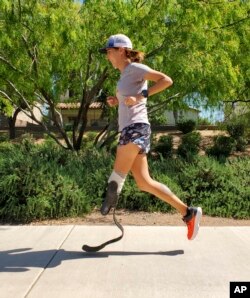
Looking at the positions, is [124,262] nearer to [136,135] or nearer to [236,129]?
[136,135]

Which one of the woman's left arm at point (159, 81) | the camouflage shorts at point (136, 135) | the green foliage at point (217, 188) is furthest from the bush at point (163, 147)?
the woman's left arm at point (159, 81)

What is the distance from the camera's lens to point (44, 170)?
6.51 meters

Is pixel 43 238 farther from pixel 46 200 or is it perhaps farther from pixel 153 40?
pixel 153 40

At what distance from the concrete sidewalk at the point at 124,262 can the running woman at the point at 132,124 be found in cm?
41

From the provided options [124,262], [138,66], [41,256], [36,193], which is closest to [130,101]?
[138,66]

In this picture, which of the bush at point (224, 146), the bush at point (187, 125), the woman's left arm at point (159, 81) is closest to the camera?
the woman's left arm at point (159, 81)

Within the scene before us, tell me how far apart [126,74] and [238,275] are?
6.48 ft

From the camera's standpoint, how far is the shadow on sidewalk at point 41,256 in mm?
4035

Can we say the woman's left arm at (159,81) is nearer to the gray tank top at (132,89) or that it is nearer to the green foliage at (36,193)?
the gray tank top at (132,89)

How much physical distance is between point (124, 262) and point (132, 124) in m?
1.22

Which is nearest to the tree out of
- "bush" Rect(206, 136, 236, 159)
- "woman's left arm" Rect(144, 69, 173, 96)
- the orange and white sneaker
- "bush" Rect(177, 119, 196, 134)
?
"woman's left arm" Rect(144, 69, 173, 96)

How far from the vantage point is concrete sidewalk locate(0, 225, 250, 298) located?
3.48 metres

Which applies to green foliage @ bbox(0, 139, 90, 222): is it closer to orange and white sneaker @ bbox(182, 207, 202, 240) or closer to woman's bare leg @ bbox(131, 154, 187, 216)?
woman's bare leg @ bbox(131, 154, 187, 216)

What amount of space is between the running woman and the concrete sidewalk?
0.41 metres
